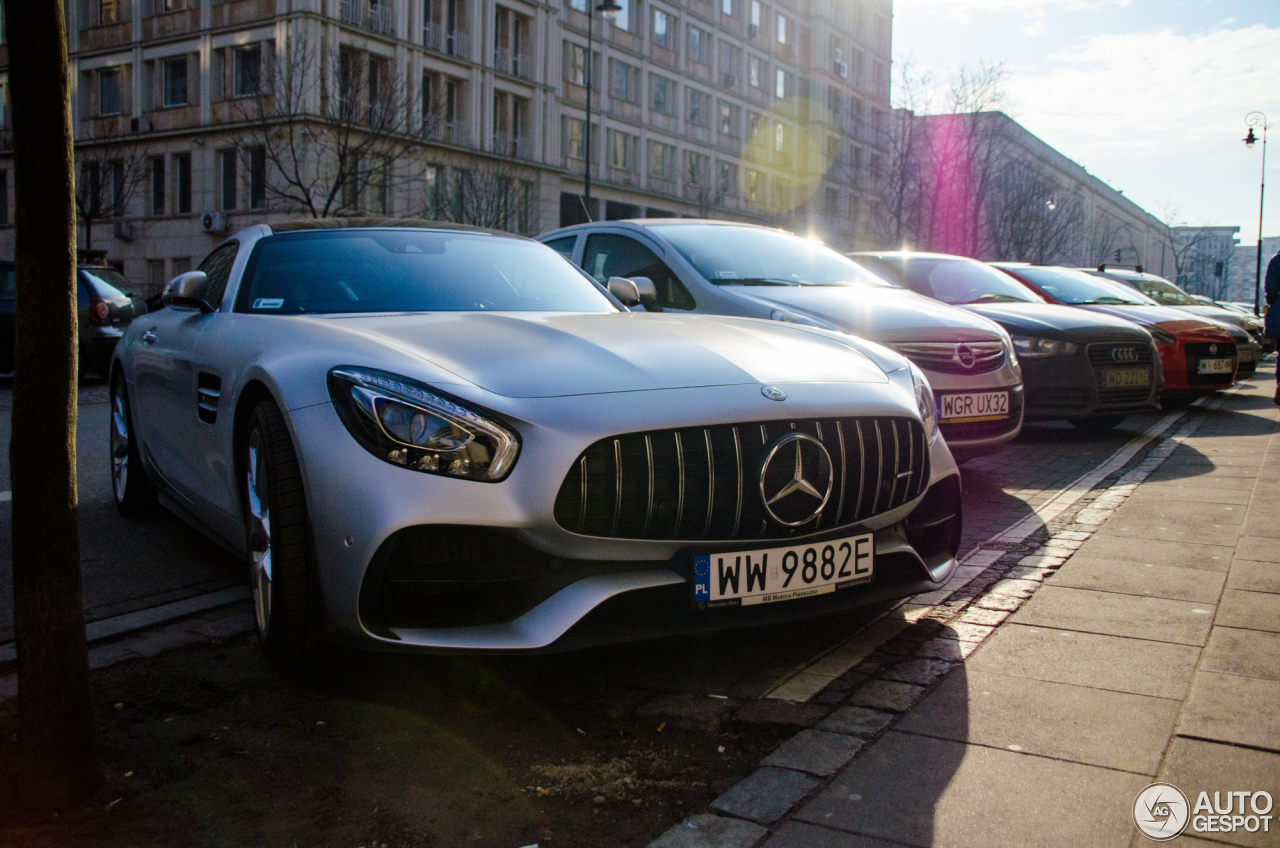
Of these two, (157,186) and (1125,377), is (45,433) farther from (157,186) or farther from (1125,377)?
(157,186)

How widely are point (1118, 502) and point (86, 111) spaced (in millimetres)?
45943

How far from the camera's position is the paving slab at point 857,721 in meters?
2.96

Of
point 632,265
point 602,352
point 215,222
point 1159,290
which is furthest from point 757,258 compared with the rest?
point 215,222

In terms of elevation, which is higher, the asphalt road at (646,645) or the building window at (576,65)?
the building window at (576,65)

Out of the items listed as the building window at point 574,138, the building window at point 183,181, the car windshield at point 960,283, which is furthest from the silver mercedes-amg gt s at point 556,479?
the building window at point 574,138

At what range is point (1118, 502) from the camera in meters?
6.39

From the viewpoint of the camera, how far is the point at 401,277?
452cm

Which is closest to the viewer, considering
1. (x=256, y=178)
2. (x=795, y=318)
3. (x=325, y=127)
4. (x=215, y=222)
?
(x=795, y=318)

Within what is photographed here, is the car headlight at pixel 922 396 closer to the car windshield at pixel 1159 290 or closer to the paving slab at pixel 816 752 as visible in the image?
the paving slab at pixel 816 752

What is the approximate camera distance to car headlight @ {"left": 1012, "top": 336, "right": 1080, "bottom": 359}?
8.98 meters

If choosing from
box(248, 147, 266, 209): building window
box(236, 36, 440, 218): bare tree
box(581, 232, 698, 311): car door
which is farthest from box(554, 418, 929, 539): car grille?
box(248, 147, 266, 209): building window

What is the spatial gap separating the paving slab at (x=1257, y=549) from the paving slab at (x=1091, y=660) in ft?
5.04

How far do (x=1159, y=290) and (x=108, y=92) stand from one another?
130 feet

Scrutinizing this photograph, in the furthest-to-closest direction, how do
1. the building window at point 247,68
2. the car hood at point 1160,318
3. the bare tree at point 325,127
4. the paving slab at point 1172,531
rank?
the building window at point 247,68, the bare tree at point 325,127, the car hood at point 1160,318, the paving slab at point 1172,531
